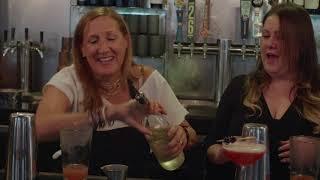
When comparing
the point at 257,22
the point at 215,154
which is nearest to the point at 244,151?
the point at 215,154

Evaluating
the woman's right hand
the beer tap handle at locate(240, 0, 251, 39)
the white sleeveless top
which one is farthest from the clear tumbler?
the beer tap handle at locate(240, 0, 251, 39)

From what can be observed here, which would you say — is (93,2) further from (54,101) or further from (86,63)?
(54,101)

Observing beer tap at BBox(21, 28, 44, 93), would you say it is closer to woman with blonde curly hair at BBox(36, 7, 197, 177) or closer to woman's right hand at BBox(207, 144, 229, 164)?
woman with blonde curly hair at BBox(36, 7, 197, 177)

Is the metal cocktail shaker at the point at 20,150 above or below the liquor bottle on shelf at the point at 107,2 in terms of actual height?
below

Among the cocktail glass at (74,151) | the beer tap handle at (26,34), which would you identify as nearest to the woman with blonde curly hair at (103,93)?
the cocktail glass at (74,151)

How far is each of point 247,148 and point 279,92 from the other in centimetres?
94

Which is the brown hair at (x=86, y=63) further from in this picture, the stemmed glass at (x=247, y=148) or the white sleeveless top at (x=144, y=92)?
the stemmed glass at (x=247, y=148)

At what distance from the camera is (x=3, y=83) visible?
3.98 metres

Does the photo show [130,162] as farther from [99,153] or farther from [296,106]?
[296,106]

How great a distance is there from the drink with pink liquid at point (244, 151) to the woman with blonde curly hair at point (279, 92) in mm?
682

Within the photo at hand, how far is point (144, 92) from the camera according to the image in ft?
7.80

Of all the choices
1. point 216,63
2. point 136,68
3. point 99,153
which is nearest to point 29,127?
point 99,153

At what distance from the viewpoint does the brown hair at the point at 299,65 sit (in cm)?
216

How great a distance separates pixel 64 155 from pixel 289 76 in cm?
117
